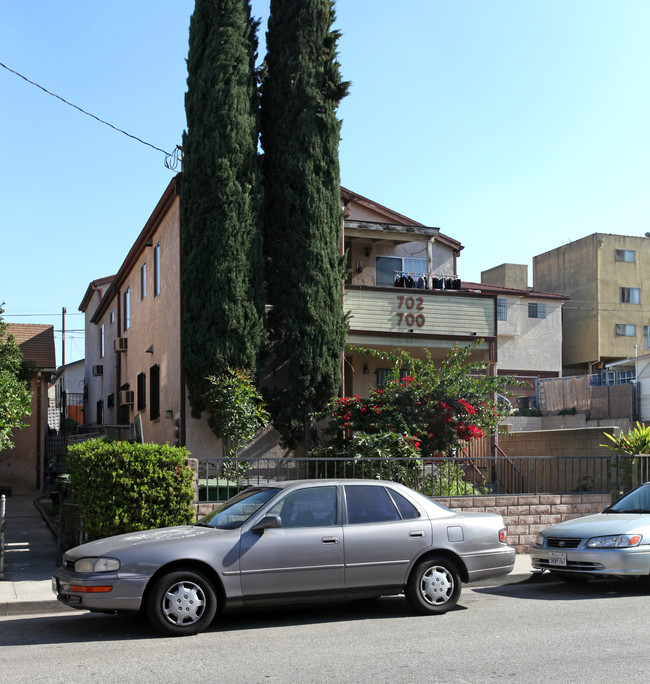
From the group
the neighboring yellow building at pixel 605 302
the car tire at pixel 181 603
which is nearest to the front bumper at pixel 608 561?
the car tire at pixel 181 603

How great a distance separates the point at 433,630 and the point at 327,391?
860 cm

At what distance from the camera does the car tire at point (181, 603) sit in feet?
24.8

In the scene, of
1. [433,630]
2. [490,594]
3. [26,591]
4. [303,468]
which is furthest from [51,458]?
[433,630]

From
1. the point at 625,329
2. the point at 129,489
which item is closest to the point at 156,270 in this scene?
the point at 129,489

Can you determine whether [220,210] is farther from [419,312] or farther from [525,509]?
[525,509]

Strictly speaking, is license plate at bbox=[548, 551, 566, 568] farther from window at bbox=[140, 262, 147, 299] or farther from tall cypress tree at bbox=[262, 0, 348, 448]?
window at bbox=[140, 262, 147, 299]

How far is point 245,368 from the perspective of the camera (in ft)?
50.7

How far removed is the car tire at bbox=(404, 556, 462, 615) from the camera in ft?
28.4

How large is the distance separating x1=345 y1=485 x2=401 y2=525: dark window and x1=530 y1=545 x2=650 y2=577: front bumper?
262cm

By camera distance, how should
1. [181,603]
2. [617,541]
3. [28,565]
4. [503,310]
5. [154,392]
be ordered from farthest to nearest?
[503,310] < [154,392] < [28,565] < [617,541] < [181,603]

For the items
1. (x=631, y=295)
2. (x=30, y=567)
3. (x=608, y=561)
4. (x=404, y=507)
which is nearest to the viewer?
(x=404, y=507)

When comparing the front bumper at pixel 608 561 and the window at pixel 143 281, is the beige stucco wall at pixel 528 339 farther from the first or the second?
the front bumper at pixel 608 561

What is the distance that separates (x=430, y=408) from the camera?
14.9 meters

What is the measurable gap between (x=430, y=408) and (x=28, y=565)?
7092 millimetres
